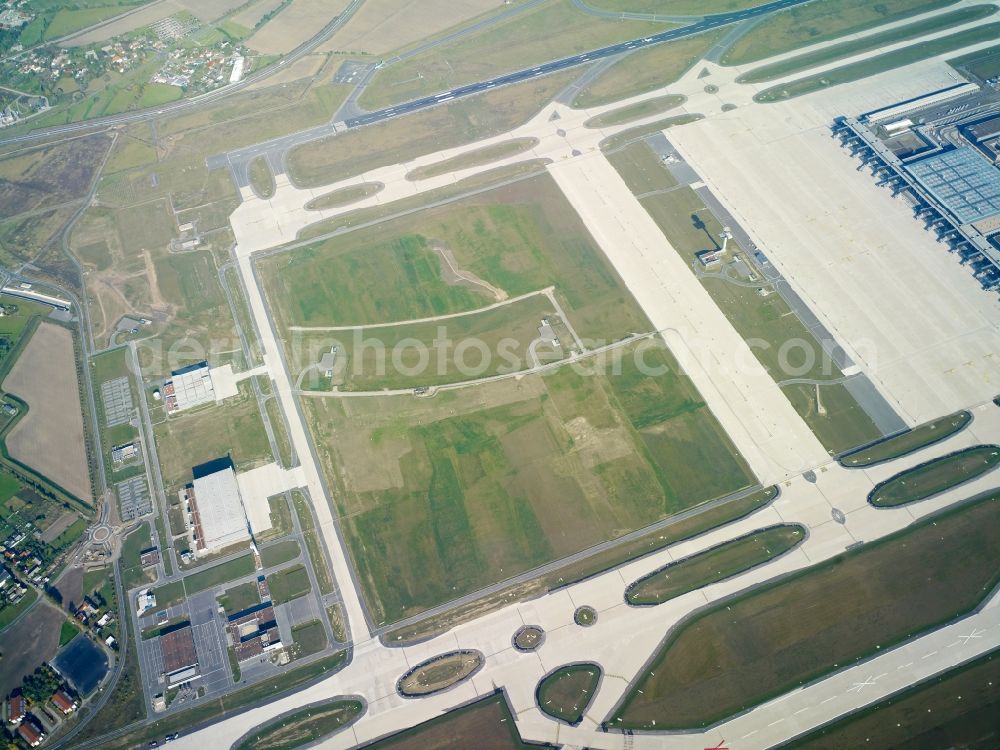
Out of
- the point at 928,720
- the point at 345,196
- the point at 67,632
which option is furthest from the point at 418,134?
the point at 928,720

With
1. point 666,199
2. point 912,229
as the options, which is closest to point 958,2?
point 912,229

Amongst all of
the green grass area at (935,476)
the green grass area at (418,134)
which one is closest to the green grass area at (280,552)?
the green grass area at (418,134)

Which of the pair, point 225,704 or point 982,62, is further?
point 982,62

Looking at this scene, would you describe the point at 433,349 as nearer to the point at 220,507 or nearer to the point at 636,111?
the point at 220,507

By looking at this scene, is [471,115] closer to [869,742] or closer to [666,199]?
[666,199]

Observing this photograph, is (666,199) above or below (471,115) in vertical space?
below

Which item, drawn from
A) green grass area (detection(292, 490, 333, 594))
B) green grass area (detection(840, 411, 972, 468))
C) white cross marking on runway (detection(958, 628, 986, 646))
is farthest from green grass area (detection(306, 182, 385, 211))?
white cross marking on runway (detection(958, 628, 986, 646))
